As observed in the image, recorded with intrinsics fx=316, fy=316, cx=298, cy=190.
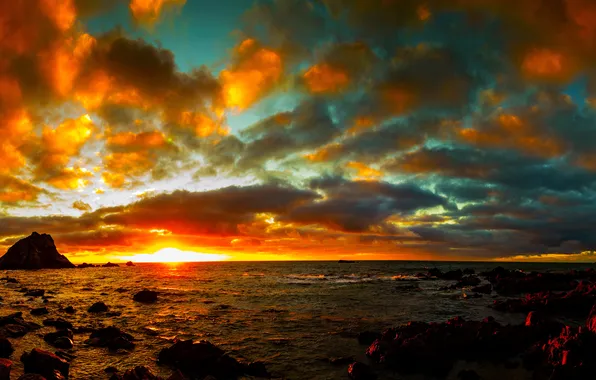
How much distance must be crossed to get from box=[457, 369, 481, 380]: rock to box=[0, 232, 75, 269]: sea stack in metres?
210

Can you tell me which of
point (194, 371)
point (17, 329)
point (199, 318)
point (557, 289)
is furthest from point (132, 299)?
point (557, 289)

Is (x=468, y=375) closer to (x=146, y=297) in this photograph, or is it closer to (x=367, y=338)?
(x=367, y=338)

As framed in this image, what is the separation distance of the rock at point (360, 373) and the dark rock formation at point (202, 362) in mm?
5663

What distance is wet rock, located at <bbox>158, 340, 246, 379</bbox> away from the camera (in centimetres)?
1973

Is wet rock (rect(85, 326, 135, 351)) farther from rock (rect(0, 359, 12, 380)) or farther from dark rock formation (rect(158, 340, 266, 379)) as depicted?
rock (rect(0, 359, 12, 380))

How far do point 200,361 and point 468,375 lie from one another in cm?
1664

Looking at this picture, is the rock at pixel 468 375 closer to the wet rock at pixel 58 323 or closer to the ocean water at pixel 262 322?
the ocean water at pixel 262 322

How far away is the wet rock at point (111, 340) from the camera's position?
25.1 meters

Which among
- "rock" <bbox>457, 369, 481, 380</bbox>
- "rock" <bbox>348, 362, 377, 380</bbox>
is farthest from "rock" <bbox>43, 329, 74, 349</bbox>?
"rock" <bbox>457, 369, 481, 380</bbox>

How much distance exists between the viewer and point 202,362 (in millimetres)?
20328

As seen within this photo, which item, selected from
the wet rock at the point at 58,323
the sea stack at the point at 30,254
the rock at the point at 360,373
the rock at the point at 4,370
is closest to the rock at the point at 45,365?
the rock at the point at 4,370

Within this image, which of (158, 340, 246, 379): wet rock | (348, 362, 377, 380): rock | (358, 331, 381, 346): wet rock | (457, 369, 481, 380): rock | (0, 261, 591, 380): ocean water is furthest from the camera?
(358, 331, 381, 346): wet rock

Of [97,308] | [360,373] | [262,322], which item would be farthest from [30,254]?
[360,373]

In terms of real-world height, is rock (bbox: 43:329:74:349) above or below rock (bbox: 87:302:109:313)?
above
